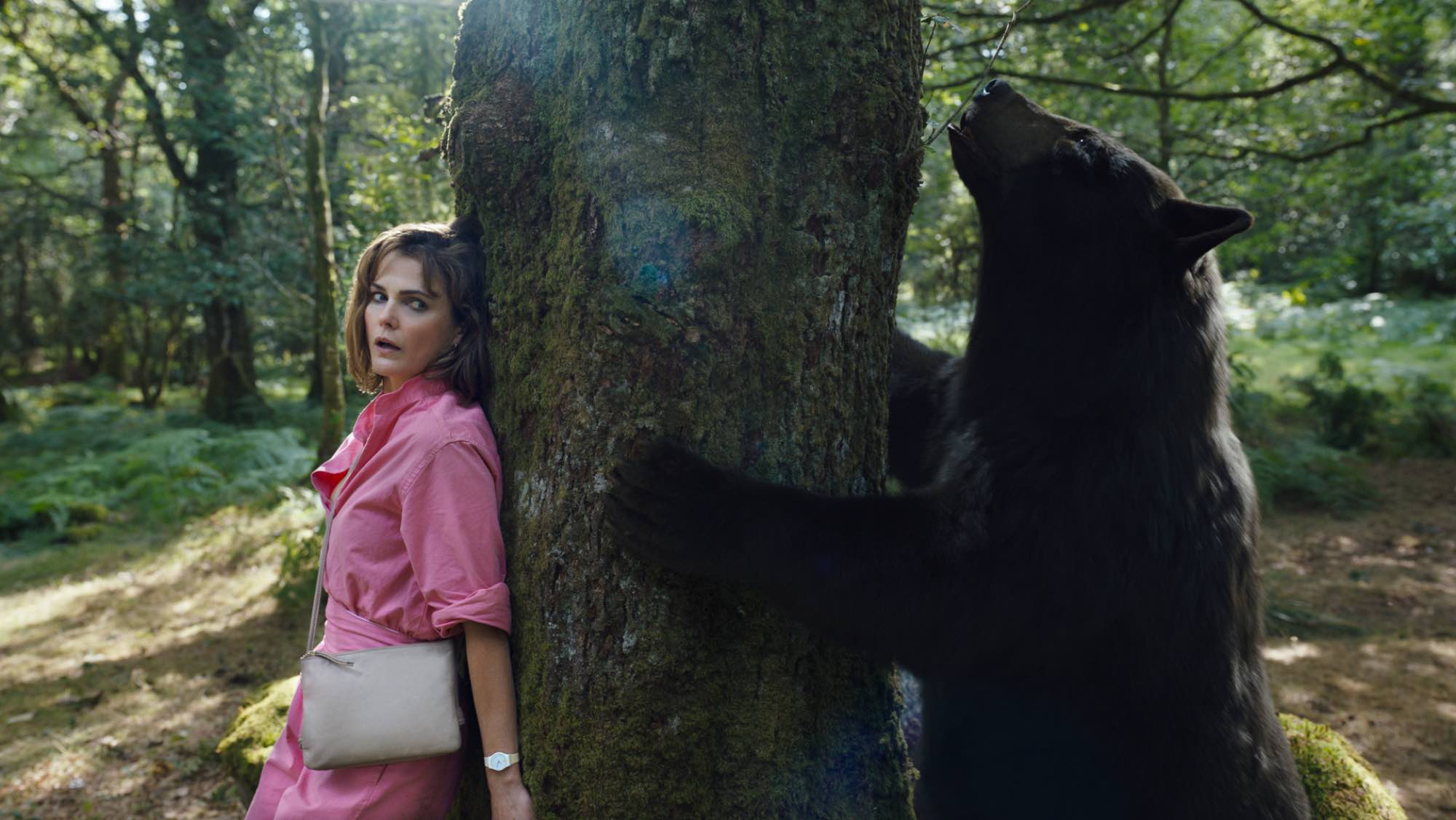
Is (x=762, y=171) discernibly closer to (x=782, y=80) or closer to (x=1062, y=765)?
(x=782, y=80)

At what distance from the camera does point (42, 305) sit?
21984mm

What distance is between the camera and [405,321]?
2121 millimetres

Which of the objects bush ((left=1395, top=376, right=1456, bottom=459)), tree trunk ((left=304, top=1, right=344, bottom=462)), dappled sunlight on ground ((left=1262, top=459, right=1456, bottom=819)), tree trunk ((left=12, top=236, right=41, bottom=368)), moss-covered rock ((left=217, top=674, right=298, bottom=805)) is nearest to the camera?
moss-covered rock ((left=217, top=674, right=298, bottom=805))

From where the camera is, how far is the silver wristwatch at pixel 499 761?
1912 millimetres

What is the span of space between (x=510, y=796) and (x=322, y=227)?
7.14 m

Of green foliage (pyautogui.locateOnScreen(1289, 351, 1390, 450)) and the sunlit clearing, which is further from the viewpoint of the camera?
green foliage (pyautogui.locateOnScreen(1289, 351, 1390, 450))

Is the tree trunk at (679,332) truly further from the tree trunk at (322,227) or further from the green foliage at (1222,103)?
the tree trunk at (322,227)

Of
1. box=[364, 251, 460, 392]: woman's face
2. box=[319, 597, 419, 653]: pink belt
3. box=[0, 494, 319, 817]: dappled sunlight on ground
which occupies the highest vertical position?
box=[364, 251, 460, 392]: woman's face

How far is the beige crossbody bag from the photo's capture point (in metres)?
1.85

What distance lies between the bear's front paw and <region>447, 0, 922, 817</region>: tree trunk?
0.16 feet

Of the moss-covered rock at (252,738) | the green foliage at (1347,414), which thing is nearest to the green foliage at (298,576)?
the moss-covered rock at (252,738)

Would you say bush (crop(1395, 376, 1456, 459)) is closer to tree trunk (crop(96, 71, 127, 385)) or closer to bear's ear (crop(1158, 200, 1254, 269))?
bear's ear (crop(1158, 200, 1254, 269))

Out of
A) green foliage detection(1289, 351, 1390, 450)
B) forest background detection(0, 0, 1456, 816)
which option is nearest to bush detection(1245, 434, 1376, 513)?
forest background detection(0, 0, 1456, 816)

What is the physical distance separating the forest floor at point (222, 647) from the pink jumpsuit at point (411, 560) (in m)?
2.94
